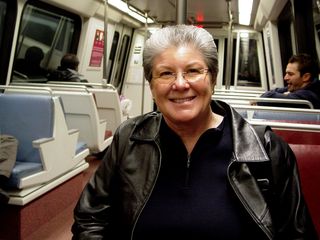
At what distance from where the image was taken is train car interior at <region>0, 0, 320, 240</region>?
9.48 feet

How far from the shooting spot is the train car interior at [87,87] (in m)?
2.89

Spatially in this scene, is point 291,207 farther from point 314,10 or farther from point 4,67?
point 4,67

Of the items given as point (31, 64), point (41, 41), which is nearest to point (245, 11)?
point (41, 41)

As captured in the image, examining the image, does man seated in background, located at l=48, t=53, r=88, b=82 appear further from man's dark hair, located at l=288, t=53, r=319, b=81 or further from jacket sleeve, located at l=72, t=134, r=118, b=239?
jacket sleeve, located at l=72, t=134, r=118, b=239

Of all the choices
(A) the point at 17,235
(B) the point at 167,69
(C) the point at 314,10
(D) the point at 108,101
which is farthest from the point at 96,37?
(B) the point at 167,69

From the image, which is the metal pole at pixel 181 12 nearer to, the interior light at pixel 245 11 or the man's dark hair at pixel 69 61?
the man's dark hair at pixel 69 61

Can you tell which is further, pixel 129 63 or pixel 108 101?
pixel 129 63

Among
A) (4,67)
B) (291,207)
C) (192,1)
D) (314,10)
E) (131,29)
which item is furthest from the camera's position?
(131,29)

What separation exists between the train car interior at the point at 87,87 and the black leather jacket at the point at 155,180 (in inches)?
29.2

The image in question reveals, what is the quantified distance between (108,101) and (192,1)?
2.72 meters

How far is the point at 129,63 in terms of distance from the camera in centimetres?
996

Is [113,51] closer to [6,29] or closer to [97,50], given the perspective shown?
[97,50]

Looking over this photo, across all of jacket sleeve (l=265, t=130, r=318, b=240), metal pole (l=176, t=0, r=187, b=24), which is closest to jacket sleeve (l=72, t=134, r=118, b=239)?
jacket sleeve (l=265, t=130, r=318, b=240)

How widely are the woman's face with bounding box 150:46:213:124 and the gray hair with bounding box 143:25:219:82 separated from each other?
19mm
